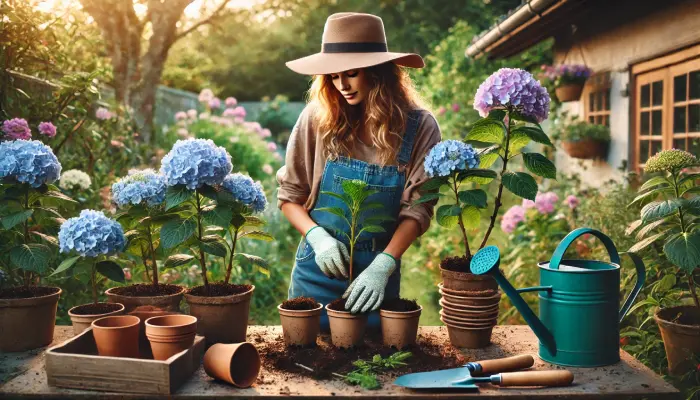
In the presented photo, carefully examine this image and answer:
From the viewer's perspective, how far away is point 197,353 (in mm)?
1820

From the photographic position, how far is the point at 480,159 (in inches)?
81.8

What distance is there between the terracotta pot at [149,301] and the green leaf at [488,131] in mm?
1009

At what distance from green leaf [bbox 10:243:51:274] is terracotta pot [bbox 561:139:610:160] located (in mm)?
4734

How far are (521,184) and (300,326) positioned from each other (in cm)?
76

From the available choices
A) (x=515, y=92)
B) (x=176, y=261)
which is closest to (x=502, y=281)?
(x=515, y=92)

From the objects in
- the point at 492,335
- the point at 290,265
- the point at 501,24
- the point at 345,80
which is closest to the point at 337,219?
the point at 345,80

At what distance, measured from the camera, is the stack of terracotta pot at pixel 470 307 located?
199cm

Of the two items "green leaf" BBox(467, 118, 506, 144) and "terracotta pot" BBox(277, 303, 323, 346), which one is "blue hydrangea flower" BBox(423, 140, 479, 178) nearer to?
"green leaf" BBox(467, 118, 506, 144)

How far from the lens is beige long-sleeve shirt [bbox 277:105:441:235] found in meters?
2.28

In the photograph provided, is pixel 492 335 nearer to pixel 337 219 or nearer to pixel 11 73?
pixel 337 219

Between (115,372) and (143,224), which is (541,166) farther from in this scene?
(115,372)

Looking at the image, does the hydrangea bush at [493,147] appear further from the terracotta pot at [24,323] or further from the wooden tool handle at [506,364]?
the terracotta pot at [24,323]

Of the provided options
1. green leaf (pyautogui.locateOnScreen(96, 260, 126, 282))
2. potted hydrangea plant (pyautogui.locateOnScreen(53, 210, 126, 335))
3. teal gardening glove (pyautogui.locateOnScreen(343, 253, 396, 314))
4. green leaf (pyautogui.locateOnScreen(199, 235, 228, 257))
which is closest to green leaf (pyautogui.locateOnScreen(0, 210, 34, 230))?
potted hydrangea plant (pyautogui.locateOnScreen(53, 210, 126, 335))

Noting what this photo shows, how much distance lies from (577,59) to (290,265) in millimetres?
3432
